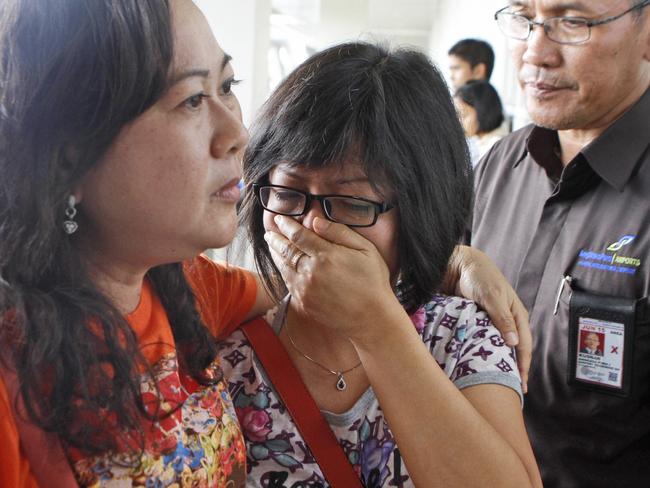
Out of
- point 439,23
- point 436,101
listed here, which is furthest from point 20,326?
point 439,23

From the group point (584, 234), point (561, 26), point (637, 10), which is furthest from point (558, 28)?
point (584, 234)

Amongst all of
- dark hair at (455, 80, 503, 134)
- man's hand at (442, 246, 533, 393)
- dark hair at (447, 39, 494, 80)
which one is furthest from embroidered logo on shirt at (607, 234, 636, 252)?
dark hair at (447, 39, 494, 80)

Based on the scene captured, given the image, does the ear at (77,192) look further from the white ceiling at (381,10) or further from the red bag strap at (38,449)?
the white ceiling at (381,10)

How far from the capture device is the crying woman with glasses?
1.01 m

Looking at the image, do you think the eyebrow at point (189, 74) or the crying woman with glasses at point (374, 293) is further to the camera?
the crying woman with glasses at point (374, 293)

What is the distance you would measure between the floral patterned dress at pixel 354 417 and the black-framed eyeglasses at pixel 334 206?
0.80 ft

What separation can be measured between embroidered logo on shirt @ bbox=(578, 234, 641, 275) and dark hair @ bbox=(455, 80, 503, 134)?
2861 millimetres

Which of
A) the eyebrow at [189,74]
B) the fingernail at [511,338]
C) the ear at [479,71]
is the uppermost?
the eyebrow at [189,74]

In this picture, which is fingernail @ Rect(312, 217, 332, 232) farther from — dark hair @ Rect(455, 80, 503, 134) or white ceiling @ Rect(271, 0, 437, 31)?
white ceiling @ Rect(271, 0, 437, 31)

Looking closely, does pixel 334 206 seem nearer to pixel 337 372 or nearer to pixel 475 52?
pixel 337 372

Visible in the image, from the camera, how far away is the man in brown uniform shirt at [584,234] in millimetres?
1471

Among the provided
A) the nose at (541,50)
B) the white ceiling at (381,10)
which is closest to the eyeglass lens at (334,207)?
the nose at (541,50)

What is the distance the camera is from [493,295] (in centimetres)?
127

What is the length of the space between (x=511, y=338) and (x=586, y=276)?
434 millimetres
